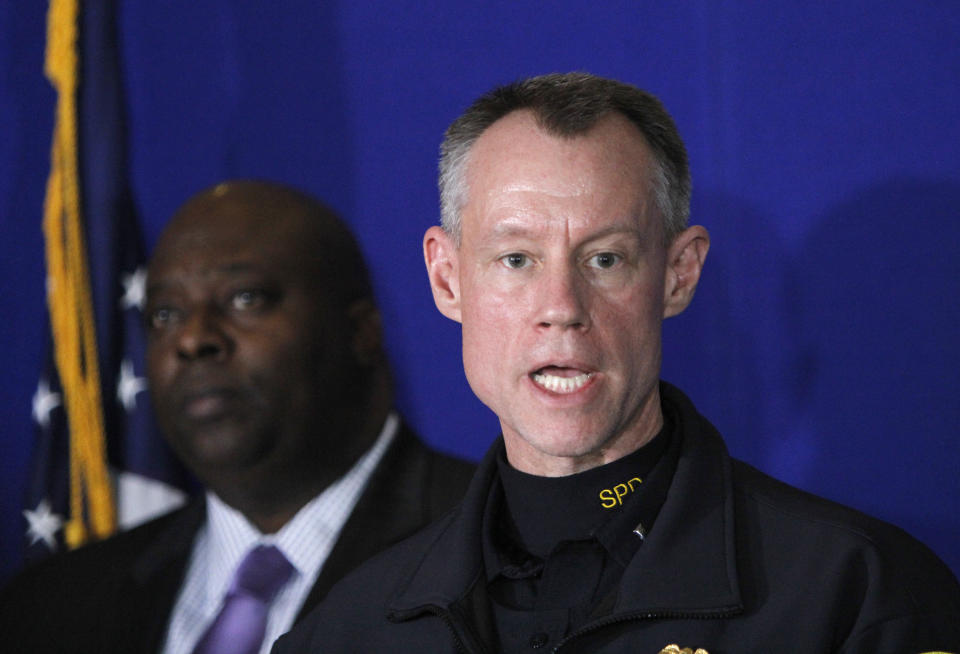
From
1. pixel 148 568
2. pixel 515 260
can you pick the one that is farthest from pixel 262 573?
pixel 515 260

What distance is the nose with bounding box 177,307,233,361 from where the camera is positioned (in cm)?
207

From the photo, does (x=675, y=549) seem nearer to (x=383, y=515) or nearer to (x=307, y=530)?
(x=383, y=515)

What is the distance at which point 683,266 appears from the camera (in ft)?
5.35

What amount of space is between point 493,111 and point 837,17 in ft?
2.05

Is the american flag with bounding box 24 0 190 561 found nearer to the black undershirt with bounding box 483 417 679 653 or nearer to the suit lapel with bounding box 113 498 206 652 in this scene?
the suit lapel with bounding box 113 498 206 652

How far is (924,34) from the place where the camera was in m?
1.77

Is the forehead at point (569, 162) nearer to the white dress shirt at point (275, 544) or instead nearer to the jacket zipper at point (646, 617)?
the jacket zipper at point (646, 617)

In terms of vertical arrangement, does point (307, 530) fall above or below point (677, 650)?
below

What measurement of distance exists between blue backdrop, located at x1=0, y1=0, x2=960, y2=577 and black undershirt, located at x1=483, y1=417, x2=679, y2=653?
37cm

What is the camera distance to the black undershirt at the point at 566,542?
1498 millimetres

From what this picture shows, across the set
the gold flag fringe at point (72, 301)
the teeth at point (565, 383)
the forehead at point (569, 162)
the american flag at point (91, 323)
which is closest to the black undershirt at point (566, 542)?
the teeth at point (565, 383)

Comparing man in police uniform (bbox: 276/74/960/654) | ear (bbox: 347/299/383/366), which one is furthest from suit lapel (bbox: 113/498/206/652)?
man in police uniform (bbox: 276/74/960/654)

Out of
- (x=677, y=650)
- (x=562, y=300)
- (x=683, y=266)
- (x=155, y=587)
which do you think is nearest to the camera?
(x=677, y=650)

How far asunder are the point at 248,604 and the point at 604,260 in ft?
3.26
